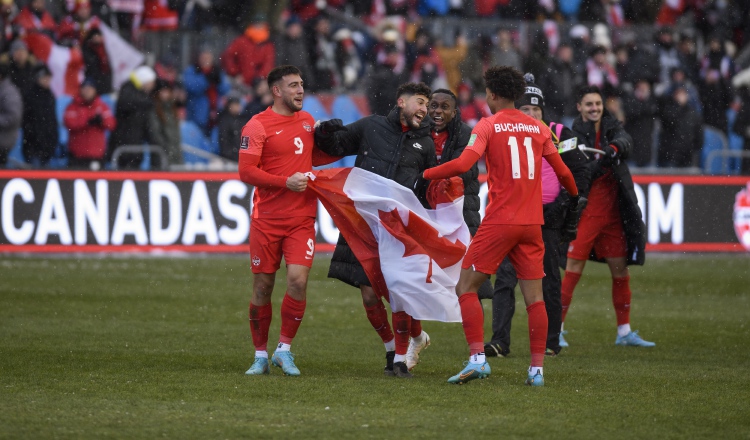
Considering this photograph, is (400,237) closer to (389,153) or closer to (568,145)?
(389,153)

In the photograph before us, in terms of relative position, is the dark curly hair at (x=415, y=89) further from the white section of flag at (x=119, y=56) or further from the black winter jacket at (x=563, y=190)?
the white section of flag at (x=119, y=56)

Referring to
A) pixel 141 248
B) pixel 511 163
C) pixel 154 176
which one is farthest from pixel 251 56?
pixel 511 163

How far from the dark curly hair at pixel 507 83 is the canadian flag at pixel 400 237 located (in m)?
1.00

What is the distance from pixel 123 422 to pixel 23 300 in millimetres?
6515

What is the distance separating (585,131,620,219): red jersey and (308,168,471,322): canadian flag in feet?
7.62

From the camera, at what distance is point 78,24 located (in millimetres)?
19125

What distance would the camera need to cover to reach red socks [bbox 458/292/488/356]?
25.7 ft

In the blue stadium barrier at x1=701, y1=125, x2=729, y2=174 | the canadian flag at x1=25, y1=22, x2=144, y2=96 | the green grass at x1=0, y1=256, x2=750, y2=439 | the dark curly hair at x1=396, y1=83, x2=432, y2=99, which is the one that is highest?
the canadian flag at x1=25, y1=22, x2=144, y2=96

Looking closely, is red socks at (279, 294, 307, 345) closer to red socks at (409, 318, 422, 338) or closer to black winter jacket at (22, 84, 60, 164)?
red socks at (409, 318, 422, 338)

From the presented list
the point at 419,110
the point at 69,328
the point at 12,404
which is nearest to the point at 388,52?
the point at 69,328

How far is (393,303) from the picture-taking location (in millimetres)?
8312

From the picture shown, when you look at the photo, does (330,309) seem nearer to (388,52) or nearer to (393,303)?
(393,303)

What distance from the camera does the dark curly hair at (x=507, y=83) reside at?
25.7 feet

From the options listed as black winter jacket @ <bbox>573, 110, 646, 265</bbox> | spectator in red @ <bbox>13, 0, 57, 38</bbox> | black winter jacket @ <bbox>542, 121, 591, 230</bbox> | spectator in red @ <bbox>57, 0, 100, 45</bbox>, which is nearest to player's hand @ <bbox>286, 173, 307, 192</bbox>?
black winter jacket @ <bbox>542, 121, 591, 230</bbox>
